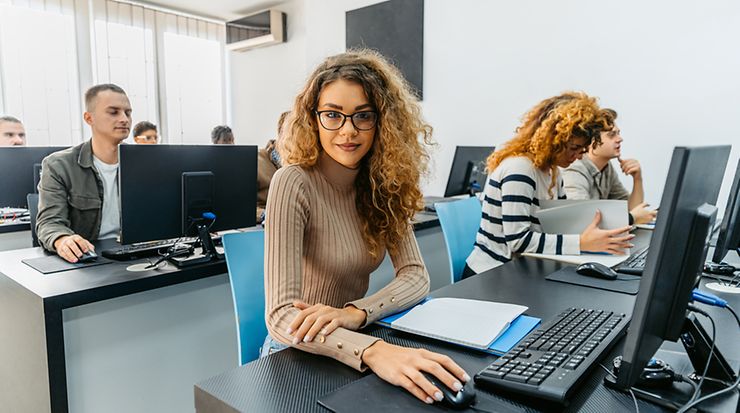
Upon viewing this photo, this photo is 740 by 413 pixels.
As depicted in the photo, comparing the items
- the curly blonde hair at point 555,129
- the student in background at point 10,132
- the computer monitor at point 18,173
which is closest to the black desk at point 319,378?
the curly blonde hair at point 555,129

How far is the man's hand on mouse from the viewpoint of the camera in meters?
1.69

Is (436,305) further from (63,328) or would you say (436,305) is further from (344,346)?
(63,328)

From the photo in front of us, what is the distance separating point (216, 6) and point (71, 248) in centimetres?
445

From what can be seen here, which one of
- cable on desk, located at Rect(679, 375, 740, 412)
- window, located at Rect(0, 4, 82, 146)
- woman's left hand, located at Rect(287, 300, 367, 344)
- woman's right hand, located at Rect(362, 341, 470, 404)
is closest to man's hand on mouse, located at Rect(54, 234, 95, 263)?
woman's left hand, located at Rect(287, 300, 367, 344)

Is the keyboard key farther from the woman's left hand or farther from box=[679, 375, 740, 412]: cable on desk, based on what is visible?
the woman's left hand

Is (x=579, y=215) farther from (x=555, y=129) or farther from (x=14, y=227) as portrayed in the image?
(x=14, y=227)

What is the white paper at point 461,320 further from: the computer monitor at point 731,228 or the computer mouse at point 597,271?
the computer monitor at point 731,228

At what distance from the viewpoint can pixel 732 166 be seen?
2.62m

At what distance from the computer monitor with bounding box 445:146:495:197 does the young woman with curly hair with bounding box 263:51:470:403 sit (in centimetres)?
171

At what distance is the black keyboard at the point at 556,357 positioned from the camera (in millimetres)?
719

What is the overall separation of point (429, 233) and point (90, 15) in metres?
4.35

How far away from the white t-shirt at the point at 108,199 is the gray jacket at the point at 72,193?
23 mm

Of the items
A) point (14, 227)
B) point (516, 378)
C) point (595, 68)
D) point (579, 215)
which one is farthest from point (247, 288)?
point (595, 68)

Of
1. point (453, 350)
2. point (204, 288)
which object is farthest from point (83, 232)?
point (453, 350)
